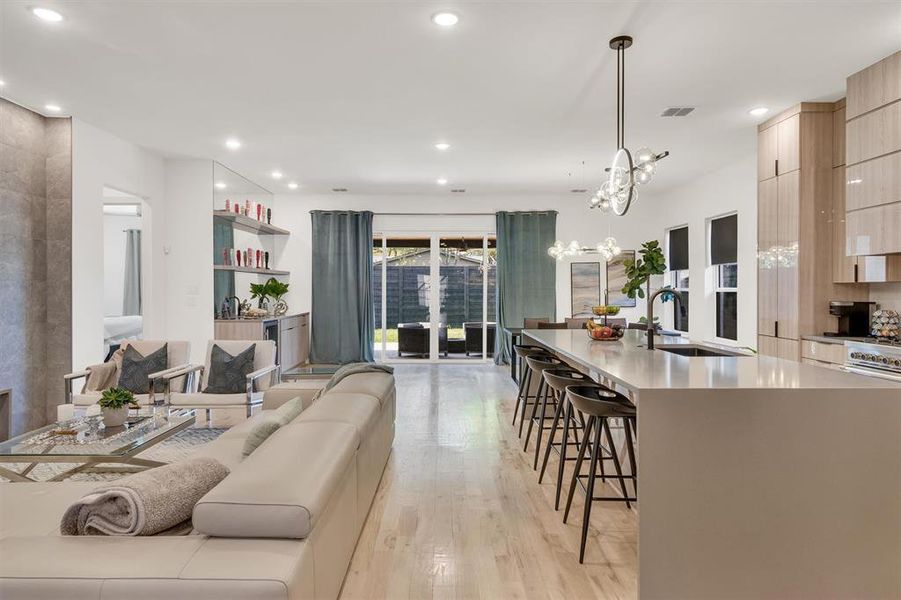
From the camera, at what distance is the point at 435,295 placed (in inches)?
356

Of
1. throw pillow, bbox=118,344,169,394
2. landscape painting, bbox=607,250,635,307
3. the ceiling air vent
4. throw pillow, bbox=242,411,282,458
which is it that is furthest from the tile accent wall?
landscape painting, bbox=607,250,635,307

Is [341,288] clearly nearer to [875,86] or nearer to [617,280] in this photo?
[617,280]

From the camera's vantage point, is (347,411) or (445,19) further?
(445,19)

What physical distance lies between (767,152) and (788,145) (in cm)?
31

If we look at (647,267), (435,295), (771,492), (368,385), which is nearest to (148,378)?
(368,385)

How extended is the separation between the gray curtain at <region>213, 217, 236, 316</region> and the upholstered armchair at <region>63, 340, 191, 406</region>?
6.18 feet

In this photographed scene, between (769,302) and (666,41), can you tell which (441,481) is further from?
(769,302)

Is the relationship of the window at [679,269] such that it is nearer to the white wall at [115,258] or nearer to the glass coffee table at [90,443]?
the glass coffee table at [90,443]

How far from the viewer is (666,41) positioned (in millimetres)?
3453

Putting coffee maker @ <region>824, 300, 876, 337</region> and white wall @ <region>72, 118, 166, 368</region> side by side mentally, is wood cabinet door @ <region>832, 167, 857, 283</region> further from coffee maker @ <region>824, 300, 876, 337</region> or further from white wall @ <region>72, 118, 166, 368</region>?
white wall @ <region>72, 118, 166, 368</region>

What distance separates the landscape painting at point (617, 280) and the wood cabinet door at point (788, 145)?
4109mm

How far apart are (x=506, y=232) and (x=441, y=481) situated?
5871 mm

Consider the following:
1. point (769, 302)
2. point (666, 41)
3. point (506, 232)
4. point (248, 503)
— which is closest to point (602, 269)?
point (506, 232)

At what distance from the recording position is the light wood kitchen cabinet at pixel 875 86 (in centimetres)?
365
